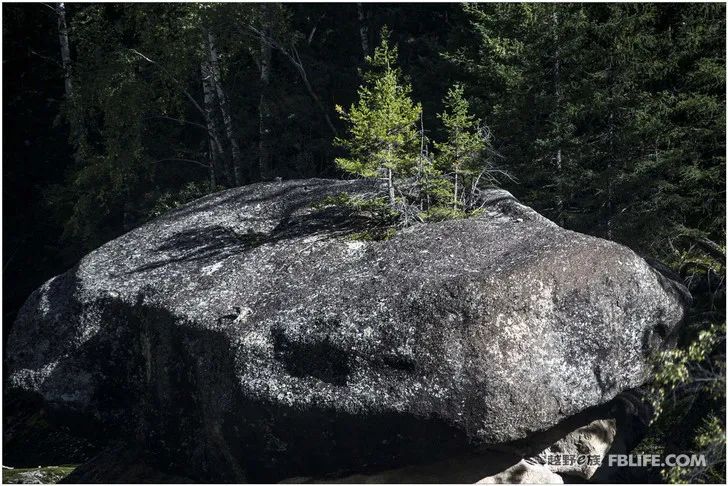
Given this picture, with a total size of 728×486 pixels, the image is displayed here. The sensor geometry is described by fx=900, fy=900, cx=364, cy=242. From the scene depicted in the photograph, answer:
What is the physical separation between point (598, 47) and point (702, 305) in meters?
4.94

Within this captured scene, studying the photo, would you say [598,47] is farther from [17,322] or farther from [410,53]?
[17,322]

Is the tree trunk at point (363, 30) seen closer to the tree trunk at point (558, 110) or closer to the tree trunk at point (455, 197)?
the tree trunk at point (558, 110)

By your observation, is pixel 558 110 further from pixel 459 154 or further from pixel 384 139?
pixel 384 139

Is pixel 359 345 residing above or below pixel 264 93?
below

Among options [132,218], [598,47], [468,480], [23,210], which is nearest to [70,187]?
[132,218]

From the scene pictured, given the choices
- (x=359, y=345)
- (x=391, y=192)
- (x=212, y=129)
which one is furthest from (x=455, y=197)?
(x=212, y=129)

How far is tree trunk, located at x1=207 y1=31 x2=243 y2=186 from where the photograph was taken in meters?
22.0

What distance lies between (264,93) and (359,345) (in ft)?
43.4

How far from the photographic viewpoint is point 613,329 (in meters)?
10.7

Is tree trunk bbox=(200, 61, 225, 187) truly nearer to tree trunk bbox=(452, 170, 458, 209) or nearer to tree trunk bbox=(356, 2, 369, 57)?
tree trunk bbox=(356, 2, 369, 57)

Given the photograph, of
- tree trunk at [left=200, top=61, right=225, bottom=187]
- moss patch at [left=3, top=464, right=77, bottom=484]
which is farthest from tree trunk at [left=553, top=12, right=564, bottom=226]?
moss patch at [left=3, top=464, right=77, bottom=484]

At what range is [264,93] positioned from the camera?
73.5 ft

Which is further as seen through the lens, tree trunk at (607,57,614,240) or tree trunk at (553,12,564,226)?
tree trunk at (553,12,564,226)

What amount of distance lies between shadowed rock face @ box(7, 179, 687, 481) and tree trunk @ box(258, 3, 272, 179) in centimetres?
959
